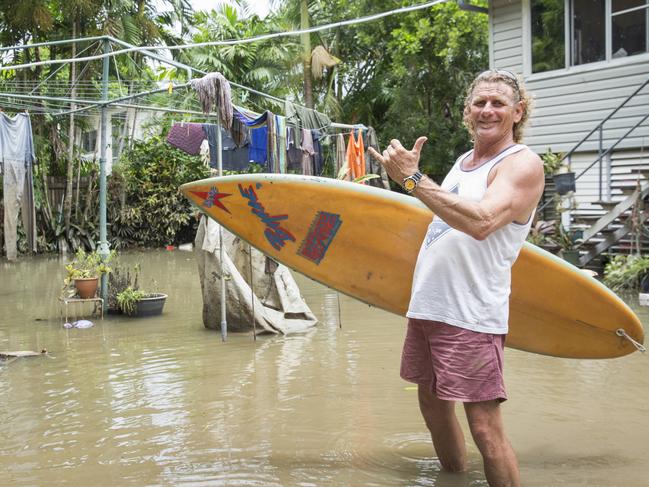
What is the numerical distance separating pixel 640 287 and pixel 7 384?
24.5ft

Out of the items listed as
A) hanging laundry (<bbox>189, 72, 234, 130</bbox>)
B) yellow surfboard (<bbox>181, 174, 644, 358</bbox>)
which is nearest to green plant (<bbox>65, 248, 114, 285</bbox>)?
hanging laundry (<bbox>189, 72, 234, 130</bbox>)

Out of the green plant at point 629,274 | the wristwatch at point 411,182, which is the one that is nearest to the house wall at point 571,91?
the green plant at point 629,274

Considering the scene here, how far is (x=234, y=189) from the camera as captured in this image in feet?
14.0

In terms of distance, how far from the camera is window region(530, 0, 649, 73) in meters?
10.7

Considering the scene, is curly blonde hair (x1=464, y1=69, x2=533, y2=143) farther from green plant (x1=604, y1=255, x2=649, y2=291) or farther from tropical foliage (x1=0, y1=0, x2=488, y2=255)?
tropical foliage (x1=0, y1=0, x2=488, y2=255)

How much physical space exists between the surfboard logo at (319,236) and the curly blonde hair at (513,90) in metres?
1.19

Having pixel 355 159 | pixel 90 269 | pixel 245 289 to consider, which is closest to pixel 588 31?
pixel 355 159

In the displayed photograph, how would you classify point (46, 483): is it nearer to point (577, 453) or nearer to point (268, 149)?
point (577, 453)

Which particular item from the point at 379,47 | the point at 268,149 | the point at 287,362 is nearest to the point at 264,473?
the point at 287,362

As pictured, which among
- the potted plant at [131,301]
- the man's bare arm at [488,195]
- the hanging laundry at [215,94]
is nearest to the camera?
the man's bare arm at [488,195]

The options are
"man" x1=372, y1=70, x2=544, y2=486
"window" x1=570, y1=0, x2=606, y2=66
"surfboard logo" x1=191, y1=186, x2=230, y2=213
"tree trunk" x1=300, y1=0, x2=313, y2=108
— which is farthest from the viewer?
"tree trunk" x1=300, y1=0, x2=313, y2=108

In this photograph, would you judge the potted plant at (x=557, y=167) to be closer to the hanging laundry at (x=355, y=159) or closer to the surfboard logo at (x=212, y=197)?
the hanging laundry at (x=355, y=159)

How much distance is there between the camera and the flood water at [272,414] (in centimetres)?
354

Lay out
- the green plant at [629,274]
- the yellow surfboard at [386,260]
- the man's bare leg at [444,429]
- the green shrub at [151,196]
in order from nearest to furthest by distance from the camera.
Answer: the man's bare leg at [444,429]
the yellow surfboard at [386,260]
the green plant at [629,274]
the green shrub at [151,196]
